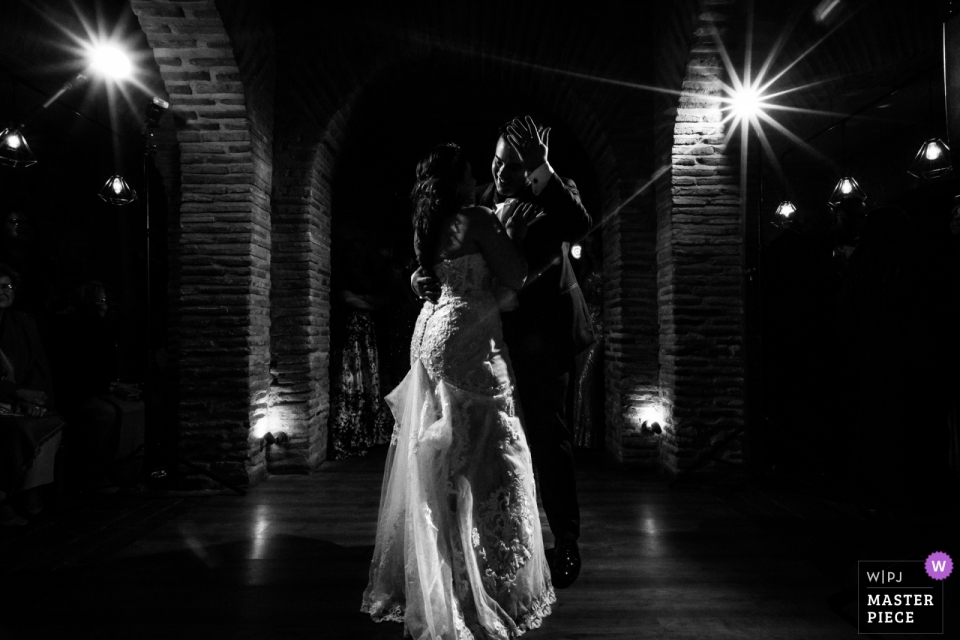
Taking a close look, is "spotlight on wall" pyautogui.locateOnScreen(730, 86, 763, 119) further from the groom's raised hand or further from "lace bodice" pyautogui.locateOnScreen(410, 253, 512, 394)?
"lace bodice" pyautogui.locateOnScreen(410, 253, 512, 394)

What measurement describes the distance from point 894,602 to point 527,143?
227cm

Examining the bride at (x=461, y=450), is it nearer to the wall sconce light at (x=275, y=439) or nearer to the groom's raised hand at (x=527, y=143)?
the groom's raised hand at (x=527, y=143)

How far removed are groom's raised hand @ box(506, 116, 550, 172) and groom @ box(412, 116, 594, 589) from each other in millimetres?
42

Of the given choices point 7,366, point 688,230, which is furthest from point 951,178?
point 7,366

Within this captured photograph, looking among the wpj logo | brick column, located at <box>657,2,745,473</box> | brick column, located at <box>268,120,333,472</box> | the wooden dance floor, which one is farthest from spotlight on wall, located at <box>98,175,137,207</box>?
→ the wpj logo

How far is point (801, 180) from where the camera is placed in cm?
764

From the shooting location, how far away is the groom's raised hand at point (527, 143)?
235 cm

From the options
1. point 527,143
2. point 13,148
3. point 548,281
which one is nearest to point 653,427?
point 548,281

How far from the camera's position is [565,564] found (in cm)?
247

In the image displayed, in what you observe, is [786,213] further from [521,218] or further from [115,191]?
[115,191]

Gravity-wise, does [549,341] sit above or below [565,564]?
above

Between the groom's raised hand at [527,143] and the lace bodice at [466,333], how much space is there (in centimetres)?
54

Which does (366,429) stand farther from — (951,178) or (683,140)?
(951,178)

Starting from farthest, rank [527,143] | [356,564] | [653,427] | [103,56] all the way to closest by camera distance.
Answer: [103,56], [653,427], [356,564], [527,143]
